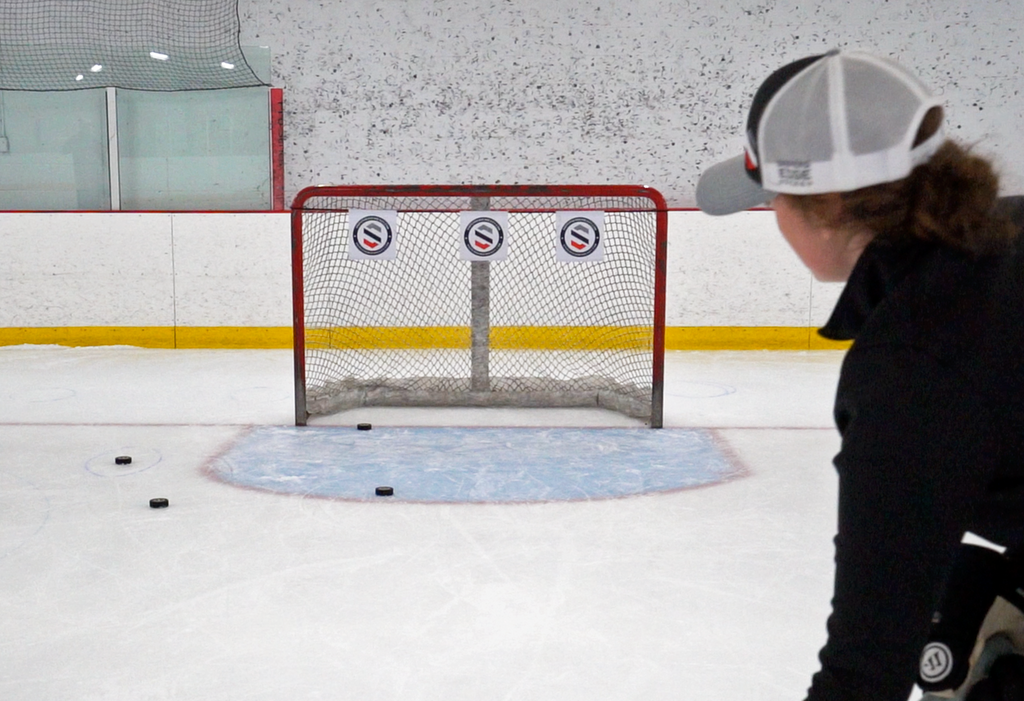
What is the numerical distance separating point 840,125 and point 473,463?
287cm

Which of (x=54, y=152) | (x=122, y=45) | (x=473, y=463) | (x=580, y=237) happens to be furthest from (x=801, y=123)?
(x=54, y=152)

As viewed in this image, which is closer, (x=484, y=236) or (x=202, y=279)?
(x=484, y=236)

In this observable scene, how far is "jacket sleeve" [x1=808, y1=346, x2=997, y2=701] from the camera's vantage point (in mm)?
580

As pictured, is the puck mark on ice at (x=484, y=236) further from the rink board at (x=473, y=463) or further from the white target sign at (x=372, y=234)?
the rink board at (x=473, y=463)

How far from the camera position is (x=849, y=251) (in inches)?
27.5

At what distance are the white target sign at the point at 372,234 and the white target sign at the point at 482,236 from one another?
0.30 meters

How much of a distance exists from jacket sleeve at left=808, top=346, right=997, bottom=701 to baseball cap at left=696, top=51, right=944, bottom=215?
0.41ft

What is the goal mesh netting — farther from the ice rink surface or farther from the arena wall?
the ice rink surface

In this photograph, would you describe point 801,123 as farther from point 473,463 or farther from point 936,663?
point 473,463

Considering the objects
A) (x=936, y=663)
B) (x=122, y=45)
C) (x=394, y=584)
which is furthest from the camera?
(x=122, y=45)

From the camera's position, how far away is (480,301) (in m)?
4.51

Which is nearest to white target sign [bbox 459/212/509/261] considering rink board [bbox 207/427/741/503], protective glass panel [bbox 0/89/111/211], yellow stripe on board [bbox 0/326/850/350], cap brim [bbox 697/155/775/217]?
rink board [bbox 207/427/741/503]

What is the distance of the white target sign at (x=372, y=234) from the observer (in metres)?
4.18

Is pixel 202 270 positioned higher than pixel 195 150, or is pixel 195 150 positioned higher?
pixel 195 150
